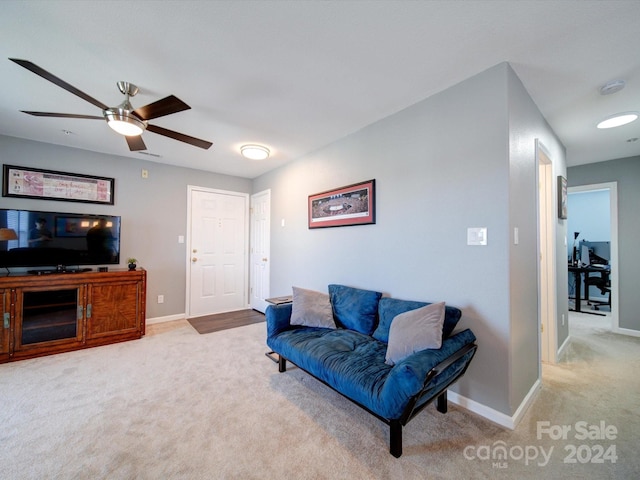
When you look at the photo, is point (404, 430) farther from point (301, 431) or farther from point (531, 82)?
point (531, 82)

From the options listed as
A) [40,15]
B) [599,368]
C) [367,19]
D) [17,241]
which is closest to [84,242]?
[17,241]

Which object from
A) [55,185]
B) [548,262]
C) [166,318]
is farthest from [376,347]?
[55,185]

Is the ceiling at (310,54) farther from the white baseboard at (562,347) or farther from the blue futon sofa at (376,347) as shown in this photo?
the white baseboard at (562,347)

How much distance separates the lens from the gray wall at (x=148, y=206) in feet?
10.9

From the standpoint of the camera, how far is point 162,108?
1895mm

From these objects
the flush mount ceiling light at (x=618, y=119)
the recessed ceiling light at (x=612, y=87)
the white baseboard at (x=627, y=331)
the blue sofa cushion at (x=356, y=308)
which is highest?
the recessed ceiling light at (x=612, y=87)

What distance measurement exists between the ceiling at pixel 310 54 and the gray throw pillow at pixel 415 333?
1.71 metres

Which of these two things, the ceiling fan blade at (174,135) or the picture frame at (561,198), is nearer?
the ceiling fan blade at (174,135)

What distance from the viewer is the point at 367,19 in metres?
1.44

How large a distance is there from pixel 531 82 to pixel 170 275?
15.8ft

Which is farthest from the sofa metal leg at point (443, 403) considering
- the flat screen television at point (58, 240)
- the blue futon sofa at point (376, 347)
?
the flat screen television at point (58, 240)

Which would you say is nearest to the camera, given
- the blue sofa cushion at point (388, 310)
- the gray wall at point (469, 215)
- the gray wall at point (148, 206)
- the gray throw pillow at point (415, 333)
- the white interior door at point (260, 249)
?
the gray throw pillow at point (415, 333)

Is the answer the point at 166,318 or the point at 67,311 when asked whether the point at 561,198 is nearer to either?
the point at 166,318

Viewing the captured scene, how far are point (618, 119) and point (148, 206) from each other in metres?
5.63
